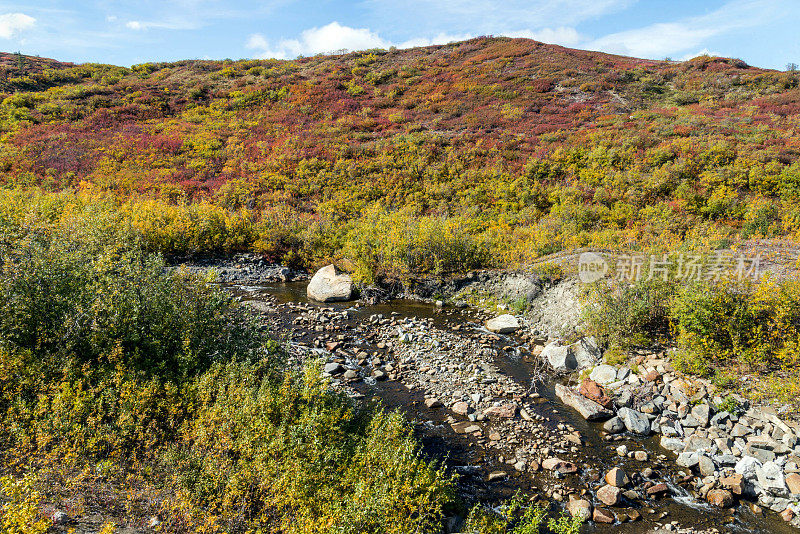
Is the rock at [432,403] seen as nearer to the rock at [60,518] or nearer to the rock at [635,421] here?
the rock at [635,421]

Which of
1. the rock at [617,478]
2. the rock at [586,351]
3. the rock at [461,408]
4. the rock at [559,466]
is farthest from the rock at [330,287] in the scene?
the rock at [617,478]

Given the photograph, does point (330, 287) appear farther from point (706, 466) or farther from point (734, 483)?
point (734, 483)

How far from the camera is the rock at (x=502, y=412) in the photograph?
8478 millimetres

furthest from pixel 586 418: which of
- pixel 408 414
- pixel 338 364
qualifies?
pixel 338 364

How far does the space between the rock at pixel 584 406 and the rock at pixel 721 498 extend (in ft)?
7.19

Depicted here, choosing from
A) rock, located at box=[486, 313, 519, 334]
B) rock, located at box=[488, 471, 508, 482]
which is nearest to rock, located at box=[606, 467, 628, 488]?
rock, located at box=[488, 471, 508, 482]

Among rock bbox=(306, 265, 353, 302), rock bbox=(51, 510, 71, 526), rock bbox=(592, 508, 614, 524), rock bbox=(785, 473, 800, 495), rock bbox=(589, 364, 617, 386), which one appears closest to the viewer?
rock bbox=(51, 510, 71, 526)

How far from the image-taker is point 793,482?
641cm

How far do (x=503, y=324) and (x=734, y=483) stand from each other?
6.80m

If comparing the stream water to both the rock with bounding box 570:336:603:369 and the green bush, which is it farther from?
the green bush

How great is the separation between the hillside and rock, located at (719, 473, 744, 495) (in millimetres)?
7973

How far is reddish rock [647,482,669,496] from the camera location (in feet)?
21.6

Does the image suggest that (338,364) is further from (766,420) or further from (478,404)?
(766,420)
